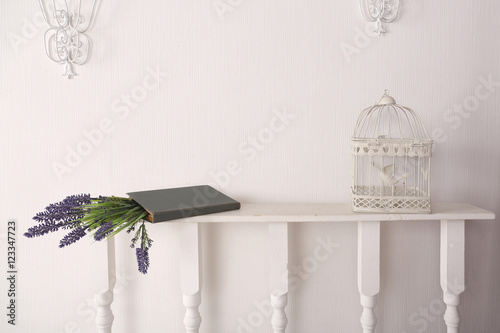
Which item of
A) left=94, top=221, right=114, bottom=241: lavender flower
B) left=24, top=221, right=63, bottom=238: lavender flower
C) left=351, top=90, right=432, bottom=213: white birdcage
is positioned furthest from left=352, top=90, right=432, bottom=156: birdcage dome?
left=24, top=221, right=63, bottom=238: lavender flower

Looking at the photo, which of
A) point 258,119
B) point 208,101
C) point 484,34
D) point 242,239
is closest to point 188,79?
point 208,101

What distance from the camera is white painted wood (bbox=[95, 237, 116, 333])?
937mm

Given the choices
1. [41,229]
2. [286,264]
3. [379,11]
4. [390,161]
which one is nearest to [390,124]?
[390,161]

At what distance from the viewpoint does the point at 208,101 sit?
1.00 metres

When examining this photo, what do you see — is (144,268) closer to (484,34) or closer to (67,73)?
(67,73)

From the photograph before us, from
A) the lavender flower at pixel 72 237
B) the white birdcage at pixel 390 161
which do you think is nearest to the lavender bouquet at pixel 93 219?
the lavender flower at pixel 72 237

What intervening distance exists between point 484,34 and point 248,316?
0.90 metres

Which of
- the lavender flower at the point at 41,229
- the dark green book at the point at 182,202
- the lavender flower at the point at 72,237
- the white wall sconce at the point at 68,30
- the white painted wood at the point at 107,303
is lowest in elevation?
the white painted wood at the point at 107,303

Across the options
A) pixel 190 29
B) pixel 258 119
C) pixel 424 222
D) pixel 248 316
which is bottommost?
pixel 248 316

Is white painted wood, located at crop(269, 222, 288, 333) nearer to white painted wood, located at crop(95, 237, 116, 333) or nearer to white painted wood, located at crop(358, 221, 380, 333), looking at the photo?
white painted wood, located at crop(358, 221, 380, 333)

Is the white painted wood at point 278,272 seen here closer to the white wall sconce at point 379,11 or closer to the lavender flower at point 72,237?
the lavender flower at point 72,237

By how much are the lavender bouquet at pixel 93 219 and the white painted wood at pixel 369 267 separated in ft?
1.53

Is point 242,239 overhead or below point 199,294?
overhead

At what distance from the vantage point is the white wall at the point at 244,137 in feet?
3.24
